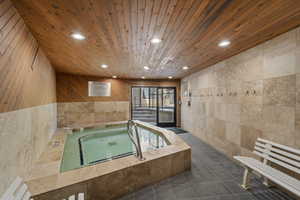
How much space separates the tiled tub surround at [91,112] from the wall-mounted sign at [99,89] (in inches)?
15.7

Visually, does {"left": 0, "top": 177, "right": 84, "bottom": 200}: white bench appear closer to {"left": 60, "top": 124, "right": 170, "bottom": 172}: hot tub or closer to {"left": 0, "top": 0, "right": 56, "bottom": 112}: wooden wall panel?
{"left": 0, "top": 0, "right": 56, "bottom": 112}: wooden wall panel

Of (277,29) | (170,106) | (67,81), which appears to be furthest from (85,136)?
(277,29)

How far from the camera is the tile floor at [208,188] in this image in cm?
183

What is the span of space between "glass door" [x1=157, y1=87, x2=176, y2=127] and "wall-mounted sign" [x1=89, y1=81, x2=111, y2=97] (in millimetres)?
2704

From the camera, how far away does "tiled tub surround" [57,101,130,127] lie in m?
5.16

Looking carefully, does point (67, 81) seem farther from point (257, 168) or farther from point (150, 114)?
point (257, 168)

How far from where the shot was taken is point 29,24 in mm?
1744

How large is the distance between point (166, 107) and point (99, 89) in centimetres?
377

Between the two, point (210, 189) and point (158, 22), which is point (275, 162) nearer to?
point (210, 189)

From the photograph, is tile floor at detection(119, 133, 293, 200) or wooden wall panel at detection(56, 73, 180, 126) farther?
wooden wall panel at detection(56, 73, 180, 126)

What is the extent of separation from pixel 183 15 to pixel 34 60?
2.73m

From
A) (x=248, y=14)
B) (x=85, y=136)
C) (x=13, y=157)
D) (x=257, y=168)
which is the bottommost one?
(x=85, y=136)

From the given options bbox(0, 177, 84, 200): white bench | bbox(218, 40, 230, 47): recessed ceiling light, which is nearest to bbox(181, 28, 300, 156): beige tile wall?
bbox(218, 40, 230, 47): recessed ceiling light

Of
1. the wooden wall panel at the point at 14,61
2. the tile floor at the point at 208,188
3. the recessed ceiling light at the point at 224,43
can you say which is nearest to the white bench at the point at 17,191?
the wooden wall panel at the point at 14,61
